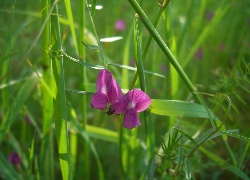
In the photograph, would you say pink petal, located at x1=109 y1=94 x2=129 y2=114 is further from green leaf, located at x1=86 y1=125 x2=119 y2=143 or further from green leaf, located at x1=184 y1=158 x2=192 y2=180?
green leaf, located at x1=86 y1=125 x2=119 y2=143

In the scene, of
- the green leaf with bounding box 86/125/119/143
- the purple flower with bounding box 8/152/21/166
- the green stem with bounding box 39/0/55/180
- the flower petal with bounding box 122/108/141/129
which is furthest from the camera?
the purple flower with bounding box 8/152/21/166

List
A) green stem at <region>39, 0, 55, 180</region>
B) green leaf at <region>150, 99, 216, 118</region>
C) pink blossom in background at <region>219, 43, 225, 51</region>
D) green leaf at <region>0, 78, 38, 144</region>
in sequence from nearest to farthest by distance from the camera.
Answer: green leaf at <region>150, 99, 216, 118</region> → green stem at <region>39, 0, 55, 180</region> → green leaf at <region>0, 78, 38, 144</region> → pink blossom in background at <region>219, 43, 225, 51</region>

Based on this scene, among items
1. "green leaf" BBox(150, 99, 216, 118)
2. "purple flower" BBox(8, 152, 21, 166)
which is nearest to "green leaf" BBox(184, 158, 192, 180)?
"green leaf" BBox(150, 99, 216, 118)

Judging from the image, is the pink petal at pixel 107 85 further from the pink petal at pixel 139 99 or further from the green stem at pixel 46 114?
the green stem at pixel 46 114

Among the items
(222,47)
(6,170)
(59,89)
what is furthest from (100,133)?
(222,47)

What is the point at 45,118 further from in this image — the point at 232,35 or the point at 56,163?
the point at 232,35

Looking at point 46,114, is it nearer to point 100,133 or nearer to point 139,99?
point 100,133

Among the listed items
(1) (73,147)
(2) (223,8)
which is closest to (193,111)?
(1) (73,147)
